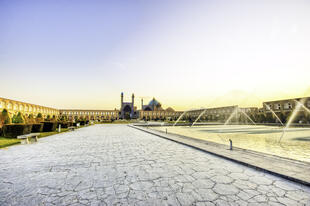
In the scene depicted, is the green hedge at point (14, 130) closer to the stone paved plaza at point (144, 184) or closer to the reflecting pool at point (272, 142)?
the stone paved plaza at point (144, 184)

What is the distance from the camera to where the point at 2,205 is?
2.37 metres

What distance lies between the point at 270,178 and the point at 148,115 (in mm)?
89214

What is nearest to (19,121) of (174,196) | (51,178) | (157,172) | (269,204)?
(51,178)

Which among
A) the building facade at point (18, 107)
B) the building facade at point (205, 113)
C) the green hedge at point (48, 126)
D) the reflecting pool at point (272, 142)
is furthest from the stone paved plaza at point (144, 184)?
the building facade at point (18, 107)

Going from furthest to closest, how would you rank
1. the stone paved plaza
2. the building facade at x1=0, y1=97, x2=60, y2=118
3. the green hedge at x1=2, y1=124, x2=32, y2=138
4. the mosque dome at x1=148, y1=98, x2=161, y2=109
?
the mosque dome at x1=148, y1=98, x2=161, y2=109 → the building facade at x1=0, y1=97, x2=60, y2=118 → the green hedge at x1=2, y1=124, x2=32, y2=138 → the stone paved plaza

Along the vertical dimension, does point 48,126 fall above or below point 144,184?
above

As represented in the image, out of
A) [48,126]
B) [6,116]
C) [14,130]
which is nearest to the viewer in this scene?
[14,130]

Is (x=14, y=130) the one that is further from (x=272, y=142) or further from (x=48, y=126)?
(x=272, y=142)

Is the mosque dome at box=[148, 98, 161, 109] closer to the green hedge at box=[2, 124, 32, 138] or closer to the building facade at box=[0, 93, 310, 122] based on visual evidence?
the building facade at box=[0, 93, 310, 122]

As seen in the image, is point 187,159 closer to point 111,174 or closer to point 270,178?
point 270,178

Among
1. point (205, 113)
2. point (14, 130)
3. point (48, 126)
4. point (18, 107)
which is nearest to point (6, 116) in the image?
point (14, 130)

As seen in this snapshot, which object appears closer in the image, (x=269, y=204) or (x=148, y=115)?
(x=269, y=204)

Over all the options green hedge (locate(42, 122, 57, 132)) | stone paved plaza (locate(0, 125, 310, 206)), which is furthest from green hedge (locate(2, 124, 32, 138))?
stone paved plaza (locate(0, 125, 310, 206))

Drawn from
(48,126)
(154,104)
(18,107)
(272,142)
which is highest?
(154,104)
